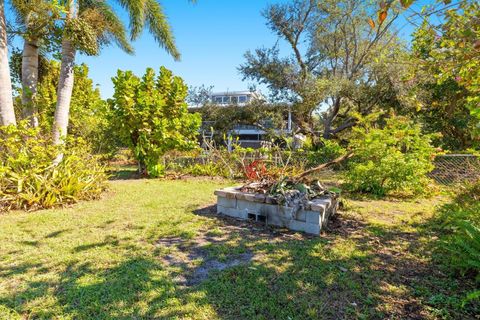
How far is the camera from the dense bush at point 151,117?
Result: 7845 millimetres

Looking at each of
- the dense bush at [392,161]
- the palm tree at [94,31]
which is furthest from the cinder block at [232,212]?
the palm tree at [94,31]

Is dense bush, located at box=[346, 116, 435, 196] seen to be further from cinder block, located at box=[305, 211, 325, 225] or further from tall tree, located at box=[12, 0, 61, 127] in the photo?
tall tree, located at box=[12, 0, 61, 127]

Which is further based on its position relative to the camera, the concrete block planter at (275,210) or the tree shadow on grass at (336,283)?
the concrete block planter at (275,210)

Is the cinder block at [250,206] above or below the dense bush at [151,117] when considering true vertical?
below

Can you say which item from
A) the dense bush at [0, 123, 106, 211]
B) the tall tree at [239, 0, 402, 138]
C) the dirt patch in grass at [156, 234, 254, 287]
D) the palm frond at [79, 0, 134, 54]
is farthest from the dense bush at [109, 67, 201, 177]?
the tall tree at [239, 0, 402, 138]

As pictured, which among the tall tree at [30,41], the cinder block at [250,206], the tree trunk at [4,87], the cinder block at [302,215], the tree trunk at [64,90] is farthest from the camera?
the tall tree at [30,41]

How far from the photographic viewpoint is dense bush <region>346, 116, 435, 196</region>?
594 cm

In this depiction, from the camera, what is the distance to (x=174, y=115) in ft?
29.5

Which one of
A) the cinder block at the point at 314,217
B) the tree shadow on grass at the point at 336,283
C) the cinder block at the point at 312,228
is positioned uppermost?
the cinder block at the point at 314,217

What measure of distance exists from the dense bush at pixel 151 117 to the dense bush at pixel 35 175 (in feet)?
7.92

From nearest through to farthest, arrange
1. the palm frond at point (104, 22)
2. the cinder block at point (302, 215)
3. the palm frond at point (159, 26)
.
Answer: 1. the cinder block at point (302, 215)
2. the palm frond at point (104, 22)
3. the palm frond at point (159, 26)

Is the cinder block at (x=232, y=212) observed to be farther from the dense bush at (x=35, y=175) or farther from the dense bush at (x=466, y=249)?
the dense bush at (x=35, y=175)

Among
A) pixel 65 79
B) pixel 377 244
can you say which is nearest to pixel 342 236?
pixel 377 244

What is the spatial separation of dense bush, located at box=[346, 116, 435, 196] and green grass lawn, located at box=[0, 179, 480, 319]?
1633mm
